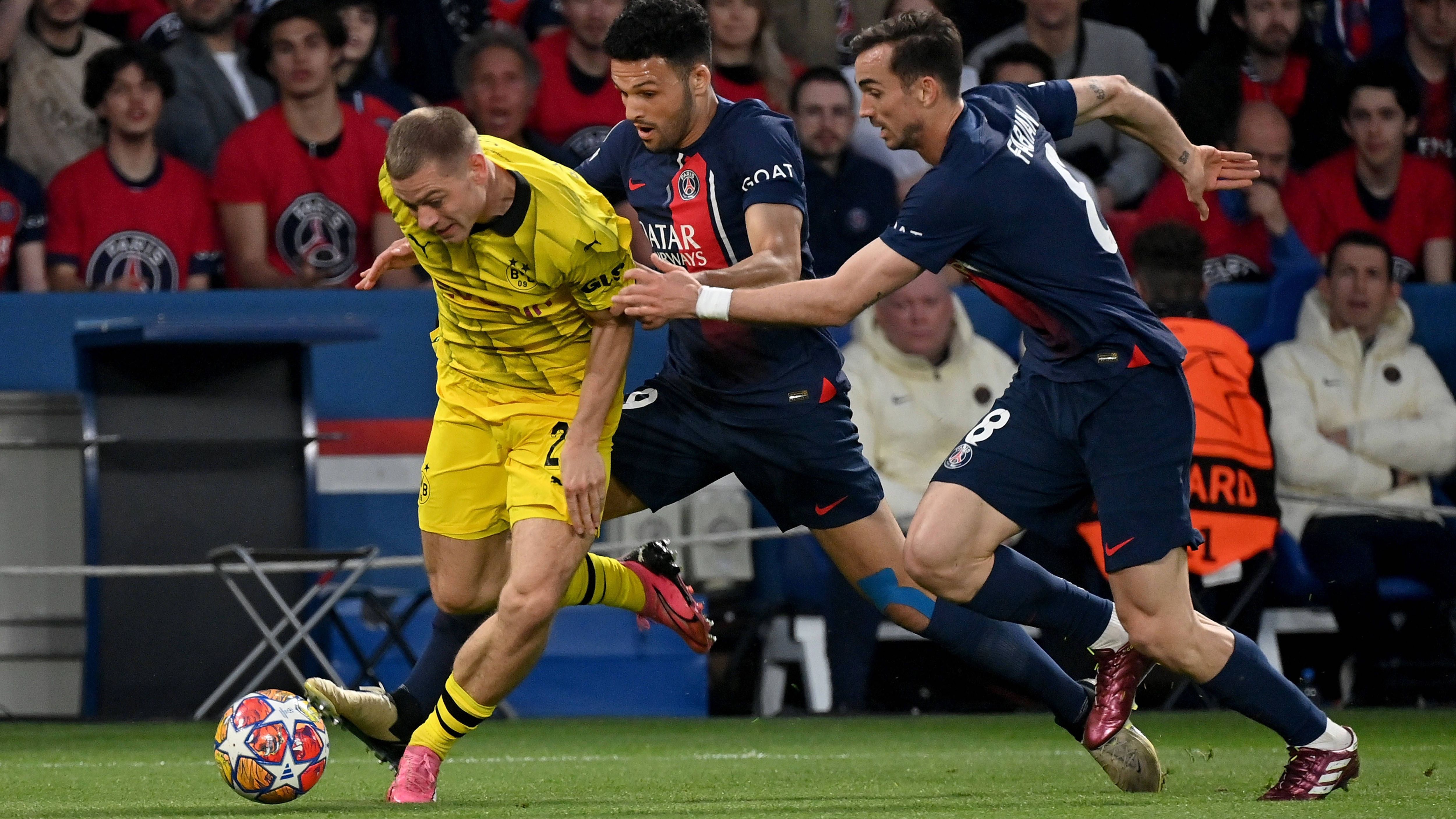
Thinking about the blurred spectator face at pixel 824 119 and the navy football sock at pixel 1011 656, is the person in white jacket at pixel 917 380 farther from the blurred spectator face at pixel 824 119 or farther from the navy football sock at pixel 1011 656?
the navy football sock at pixel 1011 656

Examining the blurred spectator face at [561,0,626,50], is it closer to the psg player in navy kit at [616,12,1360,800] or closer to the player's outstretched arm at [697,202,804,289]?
the player's outstretched arm at [697,202,804,289]

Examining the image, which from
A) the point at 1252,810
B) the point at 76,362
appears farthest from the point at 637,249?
the point at 1252,810

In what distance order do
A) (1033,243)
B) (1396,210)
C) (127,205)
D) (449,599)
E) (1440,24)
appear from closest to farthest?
(1033,243)
(449,599)
(127,205)
(1396,210)
(1440,24)

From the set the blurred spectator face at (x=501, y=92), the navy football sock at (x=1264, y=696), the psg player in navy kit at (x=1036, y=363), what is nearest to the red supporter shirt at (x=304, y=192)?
the blurred spectator face at (x=501, y=92)

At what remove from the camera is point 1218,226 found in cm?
1039

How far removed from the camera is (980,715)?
9.00 m

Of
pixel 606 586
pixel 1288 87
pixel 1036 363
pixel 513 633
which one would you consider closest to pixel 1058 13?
pixel 1288 87

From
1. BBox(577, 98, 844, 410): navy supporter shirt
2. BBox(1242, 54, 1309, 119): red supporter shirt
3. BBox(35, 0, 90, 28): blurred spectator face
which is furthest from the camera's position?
BBox(1242, 54, 1309, 119): red supporter shirt

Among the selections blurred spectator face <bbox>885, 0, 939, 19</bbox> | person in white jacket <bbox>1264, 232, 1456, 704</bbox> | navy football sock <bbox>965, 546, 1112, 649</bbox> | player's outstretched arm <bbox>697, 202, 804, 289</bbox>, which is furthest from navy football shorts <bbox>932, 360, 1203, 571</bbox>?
blurred spectator face <bbox>885, 0, 939, 19</bbox>

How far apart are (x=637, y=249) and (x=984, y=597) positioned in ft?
13.7

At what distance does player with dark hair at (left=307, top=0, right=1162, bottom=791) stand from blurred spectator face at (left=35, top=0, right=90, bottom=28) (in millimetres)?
5126

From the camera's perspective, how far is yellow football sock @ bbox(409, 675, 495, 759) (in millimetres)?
5340

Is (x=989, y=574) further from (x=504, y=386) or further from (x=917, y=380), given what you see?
(x=917, y=380)

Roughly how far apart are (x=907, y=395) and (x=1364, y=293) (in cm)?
233
